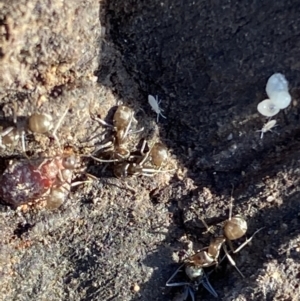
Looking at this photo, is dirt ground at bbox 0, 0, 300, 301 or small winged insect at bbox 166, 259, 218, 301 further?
small winged insect at bbox 166, 259, 218, 301

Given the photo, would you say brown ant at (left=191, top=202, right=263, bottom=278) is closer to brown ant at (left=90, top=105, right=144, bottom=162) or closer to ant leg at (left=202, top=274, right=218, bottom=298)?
ant leg at (left=202, top=274, right=218, bottom=298)

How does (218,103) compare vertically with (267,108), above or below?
above

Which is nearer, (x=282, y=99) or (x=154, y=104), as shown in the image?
(x=282, y=99)

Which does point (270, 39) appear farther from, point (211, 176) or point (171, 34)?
point (211, 176)

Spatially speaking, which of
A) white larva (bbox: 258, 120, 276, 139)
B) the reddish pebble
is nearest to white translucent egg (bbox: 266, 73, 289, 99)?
white larva (bbox: 258, 120, 276, 139)

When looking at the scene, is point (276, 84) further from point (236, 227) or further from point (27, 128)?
point (27, 128)

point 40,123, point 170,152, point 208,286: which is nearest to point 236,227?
point 208,286

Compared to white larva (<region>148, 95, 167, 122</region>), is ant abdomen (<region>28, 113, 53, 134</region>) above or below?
above
